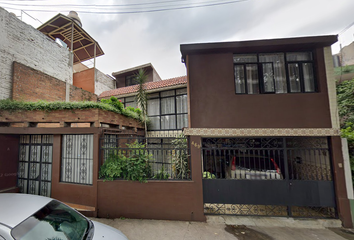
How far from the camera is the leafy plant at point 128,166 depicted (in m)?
4.27

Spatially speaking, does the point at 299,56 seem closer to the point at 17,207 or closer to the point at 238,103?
the point at 238,103

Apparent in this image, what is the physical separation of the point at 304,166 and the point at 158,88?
7.78 m

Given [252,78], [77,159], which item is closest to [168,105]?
[252,78]

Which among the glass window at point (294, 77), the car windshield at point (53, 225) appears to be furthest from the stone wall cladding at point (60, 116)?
the glass window at point (294, 77)

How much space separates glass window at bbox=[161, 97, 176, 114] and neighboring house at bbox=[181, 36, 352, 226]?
4.39m

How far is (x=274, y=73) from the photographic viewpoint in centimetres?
477

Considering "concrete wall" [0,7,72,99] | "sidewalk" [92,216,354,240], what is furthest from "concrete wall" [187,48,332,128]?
"concrete wall" [0,7,72,99]

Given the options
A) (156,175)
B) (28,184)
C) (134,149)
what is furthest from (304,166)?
(28,184)

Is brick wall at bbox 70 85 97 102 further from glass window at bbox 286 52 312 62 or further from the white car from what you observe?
glass window at bbox 286 52 312 62

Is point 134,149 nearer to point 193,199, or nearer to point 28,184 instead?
point 193,199

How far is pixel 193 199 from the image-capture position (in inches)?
164

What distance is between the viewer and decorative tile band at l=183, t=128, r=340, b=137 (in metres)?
4.25

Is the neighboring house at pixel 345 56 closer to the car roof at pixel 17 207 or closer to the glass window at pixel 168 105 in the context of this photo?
the glass window at pixel 168 105

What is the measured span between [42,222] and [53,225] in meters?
0.15
